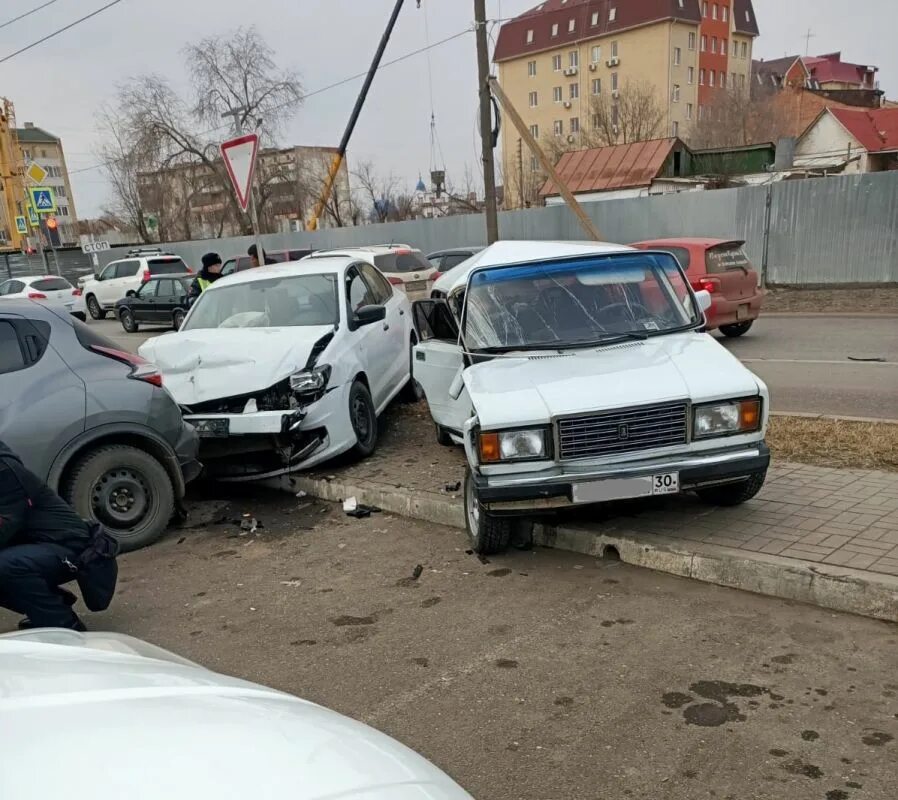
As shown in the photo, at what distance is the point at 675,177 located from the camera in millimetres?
38969

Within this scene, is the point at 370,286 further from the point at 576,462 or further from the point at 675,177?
the point at 675,177

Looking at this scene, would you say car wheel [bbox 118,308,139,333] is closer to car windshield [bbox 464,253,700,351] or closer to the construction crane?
car windshield [bbox 464,253,700,351]

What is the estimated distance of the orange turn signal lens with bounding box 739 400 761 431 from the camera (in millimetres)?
4352

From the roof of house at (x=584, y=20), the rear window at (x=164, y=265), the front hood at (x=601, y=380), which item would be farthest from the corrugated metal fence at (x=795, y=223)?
the roof of house at (x=584, y=20)

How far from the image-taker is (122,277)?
25406 mm

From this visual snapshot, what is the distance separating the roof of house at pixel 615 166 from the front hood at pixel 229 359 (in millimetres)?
32919

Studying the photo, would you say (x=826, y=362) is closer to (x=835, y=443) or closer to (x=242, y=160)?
(x=835, y=443)

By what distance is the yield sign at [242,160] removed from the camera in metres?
8.94

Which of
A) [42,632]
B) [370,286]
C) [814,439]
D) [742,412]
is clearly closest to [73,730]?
[42,632]

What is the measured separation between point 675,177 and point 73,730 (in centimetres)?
4131

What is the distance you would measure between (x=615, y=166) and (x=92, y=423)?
3851cm

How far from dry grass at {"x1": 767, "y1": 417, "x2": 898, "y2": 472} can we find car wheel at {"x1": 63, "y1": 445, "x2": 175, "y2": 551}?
→ 482cm

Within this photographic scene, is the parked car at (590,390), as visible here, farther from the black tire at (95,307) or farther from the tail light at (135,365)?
the black tire at (95,307)

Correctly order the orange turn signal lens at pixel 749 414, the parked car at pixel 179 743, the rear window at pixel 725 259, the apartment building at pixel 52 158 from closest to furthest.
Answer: the parked car at pixel 179 743
the orange turn signal lens at pixel 749 414
the rear window at pixel 725 259
the apartment building at pixel 52 158
